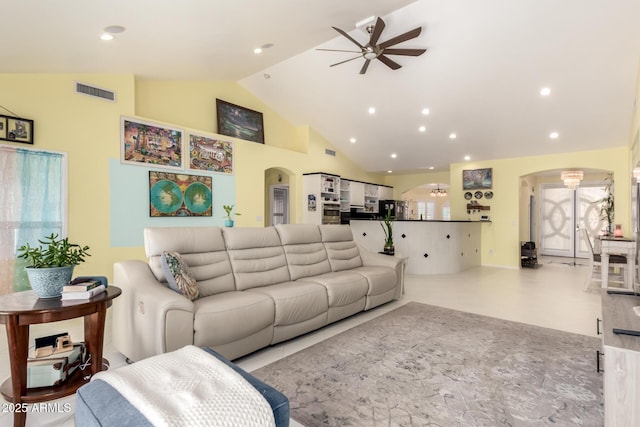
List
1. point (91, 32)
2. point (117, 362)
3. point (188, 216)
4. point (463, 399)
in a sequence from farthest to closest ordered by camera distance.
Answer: point (188, 216), point (91, 32), point (117, 362), point (463, 399)

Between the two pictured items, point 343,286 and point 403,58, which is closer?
point 343,286

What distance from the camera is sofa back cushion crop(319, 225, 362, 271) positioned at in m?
4.30

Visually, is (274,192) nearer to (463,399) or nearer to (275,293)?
(275,293)

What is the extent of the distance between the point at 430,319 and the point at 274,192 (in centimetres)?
570

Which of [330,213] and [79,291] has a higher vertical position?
[330,213]

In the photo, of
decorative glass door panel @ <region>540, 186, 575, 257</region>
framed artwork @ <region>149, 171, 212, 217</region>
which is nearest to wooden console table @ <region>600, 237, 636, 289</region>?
decorative glass door panel @ <region>540, 186, 575, 257</region>

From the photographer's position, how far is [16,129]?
3.80 meters

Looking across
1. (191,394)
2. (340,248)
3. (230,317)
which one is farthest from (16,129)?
(191,394)

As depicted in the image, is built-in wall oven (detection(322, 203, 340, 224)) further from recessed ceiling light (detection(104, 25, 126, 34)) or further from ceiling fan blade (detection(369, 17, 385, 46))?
recessed ceiling light (detection(104, 25, 126, 34))

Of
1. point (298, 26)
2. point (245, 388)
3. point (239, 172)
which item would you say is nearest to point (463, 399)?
point (245, 388)

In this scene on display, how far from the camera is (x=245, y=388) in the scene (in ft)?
4.25

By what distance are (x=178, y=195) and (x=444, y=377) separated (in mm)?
4767

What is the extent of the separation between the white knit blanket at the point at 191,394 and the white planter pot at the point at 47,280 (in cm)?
90

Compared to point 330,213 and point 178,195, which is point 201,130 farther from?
point 330,213
